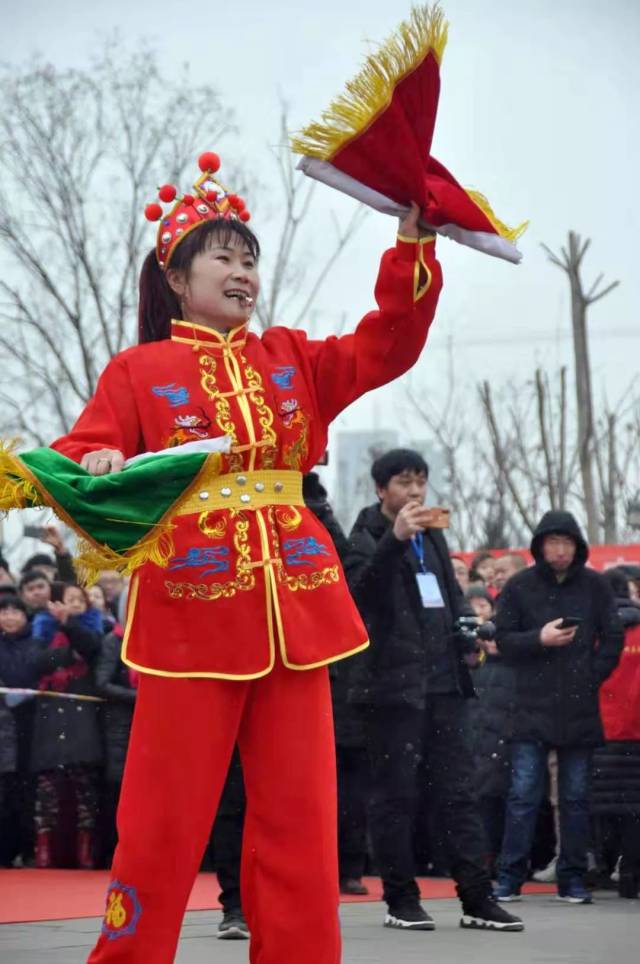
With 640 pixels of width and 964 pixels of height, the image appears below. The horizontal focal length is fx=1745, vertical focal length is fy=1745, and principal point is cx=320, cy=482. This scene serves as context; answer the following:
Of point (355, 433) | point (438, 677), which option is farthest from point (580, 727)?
point (355, 433)

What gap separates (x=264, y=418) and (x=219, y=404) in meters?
0.12

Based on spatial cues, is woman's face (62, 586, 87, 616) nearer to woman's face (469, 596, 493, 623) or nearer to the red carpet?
the red carpet

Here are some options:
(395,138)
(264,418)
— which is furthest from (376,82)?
(264,418)

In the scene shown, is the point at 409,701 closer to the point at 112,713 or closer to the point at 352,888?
the point at 352,888

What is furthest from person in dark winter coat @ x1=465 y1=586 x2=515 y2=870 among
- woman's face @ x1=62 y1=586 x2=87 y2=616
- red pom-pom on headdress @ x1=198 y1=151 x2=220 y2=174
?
red pom-pom on headdress @ x1=198 y1=151 x2=220 y2=174

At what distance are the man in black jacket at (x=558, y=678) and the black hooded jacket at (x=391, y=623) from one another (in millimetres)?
861

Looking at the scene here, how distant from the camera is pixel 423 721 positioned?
774 cm

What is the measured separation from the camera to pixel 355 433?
8962 centimetres

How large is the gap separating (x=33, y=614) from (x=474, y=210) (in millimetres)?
7767

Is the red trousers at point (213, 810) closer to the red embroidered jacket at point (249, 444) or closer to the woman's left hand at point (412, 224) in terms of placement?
the red embroidered jacket at point (249, 444)

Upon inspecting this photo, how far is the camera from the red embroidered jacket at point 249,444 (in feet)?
13.9

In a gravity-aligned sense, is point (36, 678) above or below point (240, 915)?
above

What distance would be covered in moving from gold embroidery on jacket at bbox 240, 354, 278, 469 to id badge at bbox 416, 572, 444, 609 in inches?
141

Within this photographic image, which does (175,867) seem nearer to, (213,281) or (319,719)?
(319,719)
